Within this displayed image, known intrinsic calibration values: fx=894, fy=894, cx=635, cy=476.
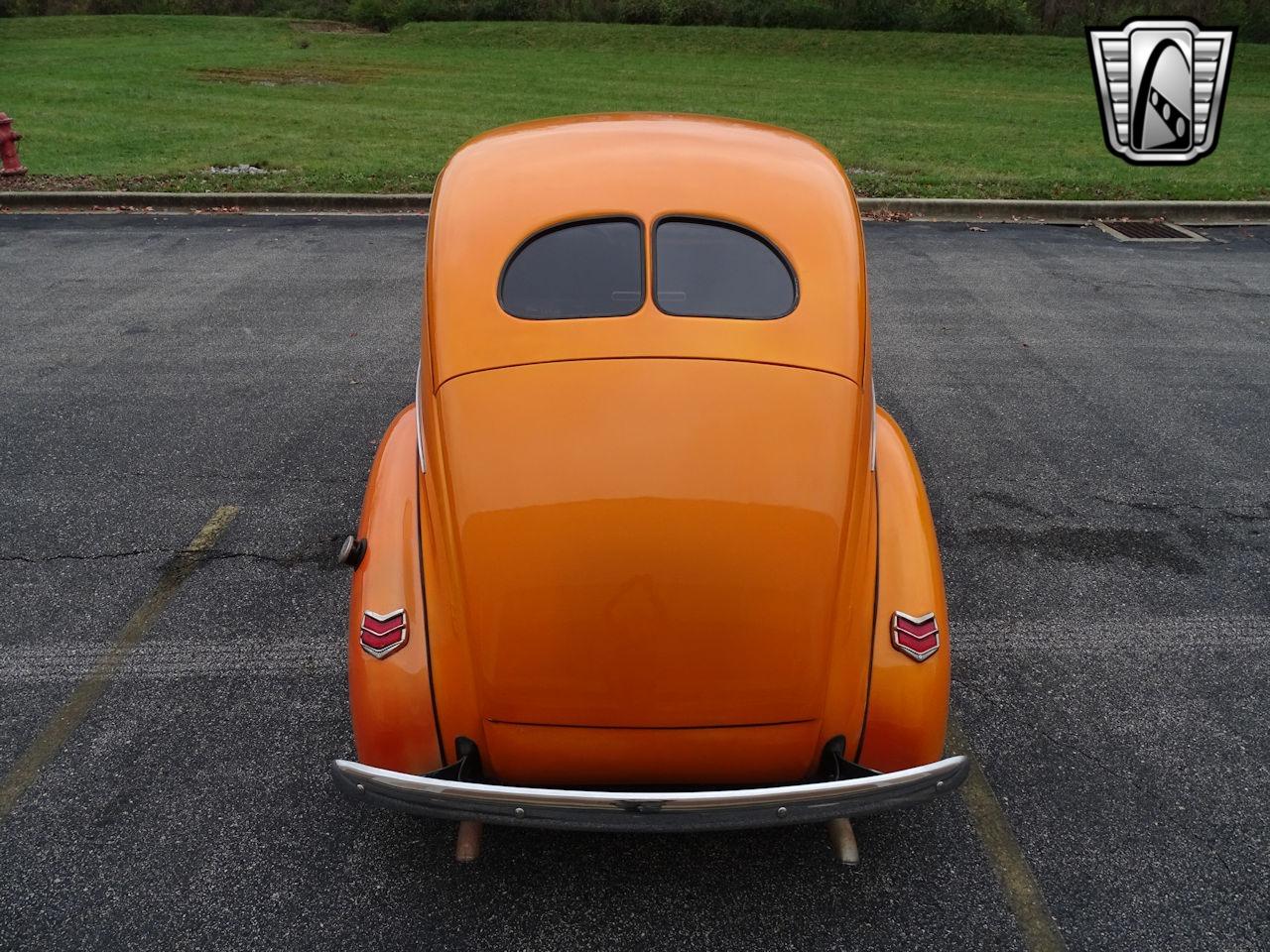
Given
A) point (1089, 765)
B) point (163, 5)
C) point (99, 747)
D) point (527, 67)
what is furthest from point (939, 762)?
point (163, 5)

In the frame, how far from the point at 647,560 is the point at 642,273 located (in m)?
1.14

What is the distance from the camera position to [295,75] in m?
24.5

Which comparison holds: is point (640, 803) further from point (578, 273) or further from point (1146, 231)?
point (1146, 231)

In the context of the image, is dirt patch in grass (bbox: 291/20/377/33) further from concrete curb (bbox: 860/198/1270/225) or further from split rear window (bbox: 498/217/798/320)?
split rear window (bbox: 498/217/798/320)

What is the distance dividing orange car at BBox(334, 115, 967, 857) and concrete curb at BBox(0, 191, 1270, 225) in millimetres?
8636

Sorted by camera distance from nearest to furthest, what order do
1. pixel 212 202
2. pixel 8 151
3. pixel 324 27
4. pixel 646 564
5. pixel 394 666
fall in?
pixel 646 564 → pixel 394 666 → pixel 212 202 → pixel 8 151 → pixel 324 27

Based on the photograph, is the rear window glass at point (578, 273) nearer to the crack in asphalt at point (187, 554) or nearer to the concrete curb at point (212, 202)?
the crack in asphalt at point (187, 554)

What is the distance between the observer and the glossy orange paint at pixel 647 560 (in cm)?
256

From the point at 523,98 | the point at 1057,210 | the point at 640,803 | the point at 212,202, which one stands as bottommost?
the point at 640,803

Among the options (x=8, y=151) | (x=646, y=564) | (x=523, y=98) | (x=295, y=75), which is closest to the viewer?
(x=646, y=564)

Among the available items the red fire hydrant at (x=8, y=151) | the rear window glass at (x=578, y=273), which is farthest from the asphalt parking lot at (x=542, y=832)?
the red fire hydrant at (x=8, y=151)

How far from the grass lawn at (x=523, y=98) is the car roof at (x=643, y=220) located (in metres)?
8.82

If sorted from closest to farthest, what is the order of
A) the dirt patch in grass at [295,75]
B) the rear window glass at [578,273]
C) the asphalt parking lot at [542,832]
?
the asphalt parking lot at [542,832]
the rear window glass at [578,273]
the dirt patch in grass at [295,75]

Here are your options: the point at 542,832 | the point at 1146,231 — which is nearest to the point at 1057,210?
the point at 1146,231
